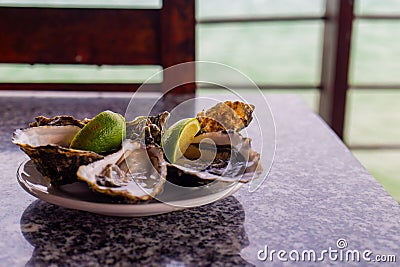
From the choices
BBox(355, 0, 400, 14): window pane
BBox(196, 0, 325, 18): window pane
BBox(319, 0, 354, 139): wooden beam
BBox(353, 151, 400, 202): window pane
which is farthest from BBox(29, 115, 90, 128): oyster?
BBox(196, 0, 325, 18): window pane

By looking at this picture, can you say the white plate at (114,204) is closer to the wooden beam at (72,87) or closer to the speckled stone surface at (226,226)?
the speckled stone surface at (226,226)

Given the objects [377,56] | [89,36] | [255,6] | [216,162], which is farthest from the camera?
[377,56]

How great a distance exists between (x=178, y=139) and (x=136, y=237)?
0.59 ft

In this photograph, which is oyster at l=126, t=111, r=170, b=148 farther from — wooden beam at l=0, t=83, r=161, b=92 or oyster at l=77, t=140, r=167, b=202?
wooden beam at l=0, t=83, r=161, b=92

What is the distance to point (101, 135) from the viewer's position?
870mm

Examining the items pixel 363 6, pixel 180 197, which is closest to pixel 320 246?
pixel 180 197

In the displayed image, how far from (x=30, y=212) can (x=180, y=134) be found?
0.86 feet

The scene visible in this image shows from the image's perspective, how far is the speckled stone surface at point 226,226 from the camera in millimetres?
750

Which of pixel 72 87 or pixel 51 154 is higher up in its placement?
pixel 51 154

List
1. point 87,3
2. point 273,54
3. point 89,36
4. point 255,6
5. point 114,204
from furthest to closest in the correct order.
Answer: point 273,54 < point 255,6 < point 87,3 < point 89,36 < point 114,204

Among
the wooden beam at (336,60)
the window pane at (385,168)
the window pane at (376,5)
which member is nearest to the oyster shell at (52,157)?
the wooden beam at (336,60)

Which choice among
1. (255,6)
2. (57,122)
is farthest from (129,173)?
(255,6)

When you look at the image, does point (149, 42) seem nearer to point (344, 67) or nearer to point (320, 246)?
point (344, 67)

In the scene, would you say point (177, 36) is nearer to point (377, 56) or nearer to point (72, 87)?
point (72, 87)
